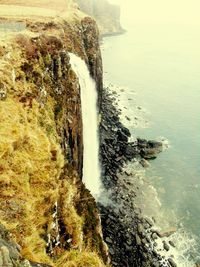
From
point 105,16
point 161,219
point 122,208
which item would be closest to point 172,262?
point 161,219

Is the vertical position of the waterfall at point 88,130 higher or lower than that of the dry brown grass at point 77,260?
lower

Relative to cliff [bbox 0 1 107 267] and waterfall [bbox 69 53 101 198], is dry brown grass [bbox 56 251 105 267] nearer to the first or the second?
cliff [bbox 0 1 107 267]

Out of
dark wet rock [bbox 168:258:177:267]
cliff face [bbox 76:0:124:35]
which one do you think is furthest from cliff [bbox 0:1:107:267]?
cliff face [bbox 76:0:124:35]

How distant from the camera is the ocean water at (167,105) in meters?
49.8

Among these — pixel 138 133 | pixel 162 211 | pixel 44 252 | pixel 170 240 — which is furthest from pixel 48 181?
pixel 138 133

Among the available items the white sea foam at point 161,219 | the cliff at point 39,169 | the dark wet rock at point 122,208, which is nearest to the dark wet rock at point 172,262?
the white sea foam at point 161,219

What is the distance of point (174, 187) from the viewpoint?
169ft

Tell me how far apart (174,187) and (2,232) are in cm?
4258

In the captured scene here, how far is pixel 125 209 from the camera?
43375 mm

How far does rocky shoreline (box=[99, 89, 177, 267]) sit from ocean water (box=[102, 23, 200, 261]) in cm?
336

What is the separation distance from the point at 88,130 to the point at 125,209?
1042 cm

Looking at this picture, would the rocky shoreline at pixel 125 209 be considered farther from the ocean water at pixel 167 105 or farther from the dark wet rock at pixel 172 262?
the ocean water at pixel 167 105

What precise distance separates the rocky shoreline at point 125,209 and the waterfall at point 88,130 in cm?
240

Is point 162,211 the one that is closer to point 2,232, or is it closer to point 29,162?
point 29,162
